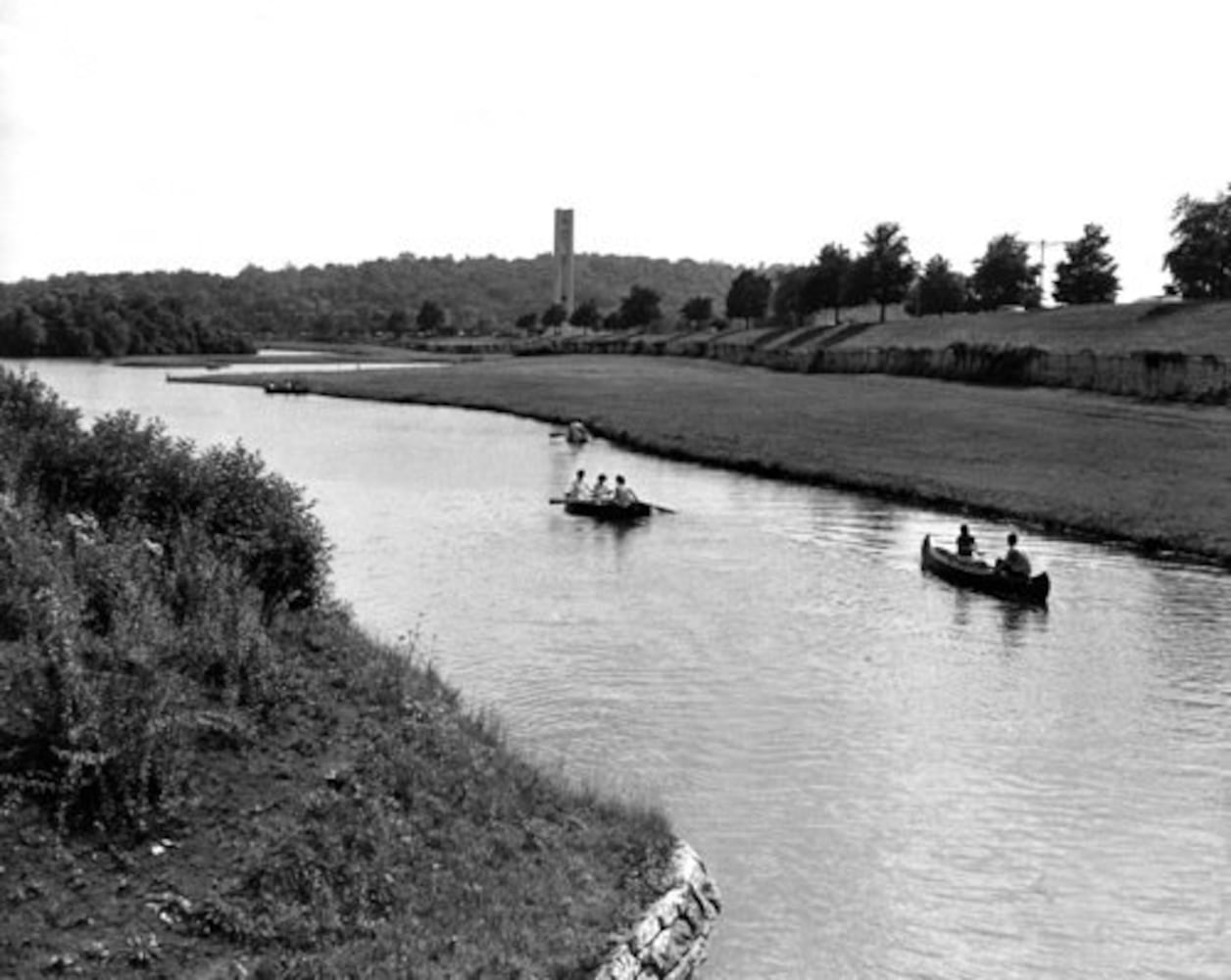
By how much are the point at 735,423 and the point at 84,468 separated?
60.1 meters

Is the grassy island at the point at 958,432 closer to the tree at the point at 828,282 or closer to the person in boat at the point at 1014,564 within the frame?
the person in boat at the point at 1014,564

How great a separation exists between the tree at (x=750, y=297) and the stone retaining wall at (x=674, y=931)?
16238 centimetres

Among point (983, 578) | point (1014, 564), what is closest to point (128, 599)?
point (1014, 564)

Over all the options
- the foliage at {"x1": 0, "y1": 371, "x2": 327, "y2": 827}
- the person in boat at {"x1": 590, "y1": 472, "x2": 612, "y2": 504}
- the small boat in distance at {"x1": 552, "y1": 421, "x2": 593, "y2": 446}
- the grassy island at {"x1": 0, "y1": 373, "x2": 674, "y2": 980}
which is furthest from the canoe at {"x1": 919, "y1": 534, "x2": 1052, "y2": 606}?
the small boat in distance at {"x1": 552, "y1": 421, "x2": 593, "y2": 446}

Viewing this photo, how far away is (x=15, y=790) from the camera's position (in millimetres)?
13148

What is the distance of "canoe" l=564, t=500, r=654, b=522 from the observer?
160ft

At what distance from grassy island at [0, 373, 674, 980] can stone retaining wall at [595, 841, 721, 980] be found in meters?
0.24

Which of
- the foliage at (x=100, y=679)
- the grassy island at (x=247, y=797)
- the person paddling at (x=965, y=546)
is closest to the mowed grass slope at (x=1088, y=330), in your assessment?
the person paddling at (x=965, y=546)

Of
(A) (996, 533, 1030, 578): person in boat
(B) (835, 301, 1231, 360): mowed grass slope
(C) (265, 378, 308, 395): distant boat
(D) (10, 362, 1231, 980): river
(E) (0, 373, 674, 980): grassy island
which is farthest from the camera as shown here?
(C) (265, 378, 308, 395): distant boat

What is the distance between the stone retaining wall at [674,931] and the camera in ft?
45.0

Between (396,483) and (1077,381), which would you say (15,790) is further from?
(1077,381)

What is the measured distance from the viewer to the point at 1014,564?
3572 centimetres

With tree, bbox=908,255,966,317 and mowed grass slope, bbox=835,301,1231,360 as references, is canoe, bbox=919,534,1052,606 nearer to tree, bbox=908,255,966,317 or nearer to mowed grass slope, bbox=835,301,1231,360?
mowed grass slope, bbox=835,301,1231,360

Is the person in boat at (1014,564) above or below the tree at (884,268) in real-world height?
below
